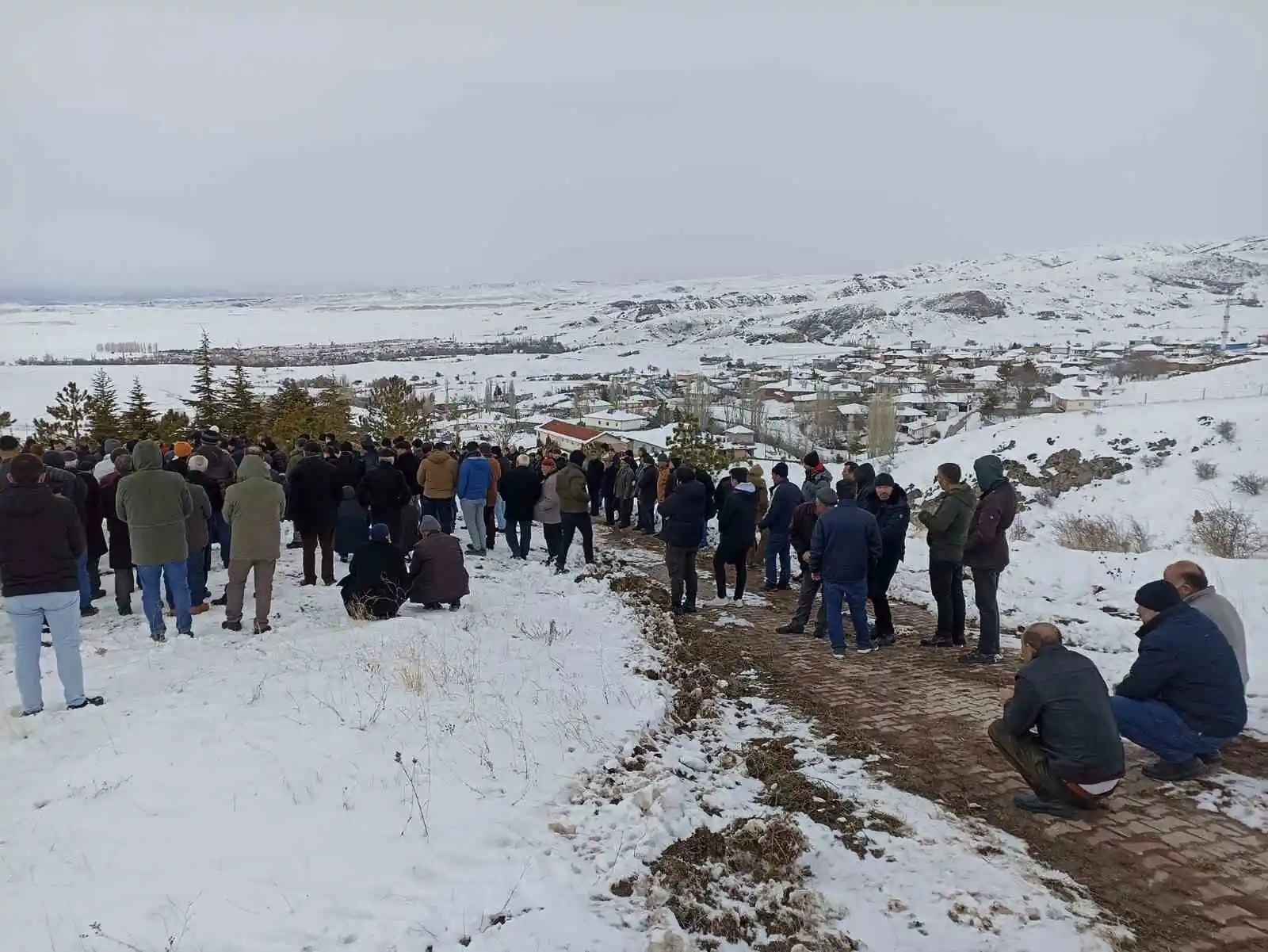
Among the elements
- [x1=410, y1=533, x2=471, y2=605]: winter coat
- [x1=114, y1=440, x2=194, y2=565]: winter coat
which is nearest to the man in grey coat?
[x1=410, y1=533, x2=471, y2=605]: winter coat

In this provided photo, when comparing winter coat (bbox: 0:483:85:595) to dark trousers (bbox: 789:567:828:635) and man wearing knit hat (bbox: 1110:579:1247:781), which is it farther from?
man wearing knit hat (bbox: 1110:579:1247:781)

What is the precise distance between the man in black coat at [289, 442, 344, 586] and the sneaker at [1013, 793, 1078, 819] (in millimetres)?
8626

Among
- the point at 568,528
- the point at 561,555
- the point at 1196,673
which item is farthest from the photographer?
the point at 561,555

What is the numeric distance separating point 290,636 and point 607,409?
103 metres

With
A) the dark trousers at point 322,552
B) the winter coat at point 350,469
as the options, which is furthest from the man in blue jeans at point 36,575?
the winter coat at point 350,469

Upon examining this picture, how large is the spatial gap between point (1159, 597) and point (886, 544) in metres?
3.77

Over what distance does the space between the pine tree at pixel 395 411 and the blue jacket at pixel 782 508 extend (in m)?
21.8

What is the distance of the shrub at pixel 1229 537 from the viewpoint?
51.7ft

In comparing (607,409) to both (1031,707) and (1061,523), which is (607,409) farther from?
(1031,707)

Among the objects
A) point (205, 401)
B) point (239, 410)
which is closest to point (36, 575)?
point (239, 410)

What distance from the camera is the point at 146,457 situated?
7.41 m

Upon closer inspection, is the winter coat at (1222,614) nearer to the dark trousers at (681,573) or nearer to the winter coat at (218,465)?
the dark trousers at (681,573)

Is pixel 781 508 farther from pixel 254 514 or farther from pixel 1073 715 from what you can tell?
pixel 254 514

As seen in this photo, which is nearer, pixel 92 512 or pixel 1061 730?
pixel 1061 730
